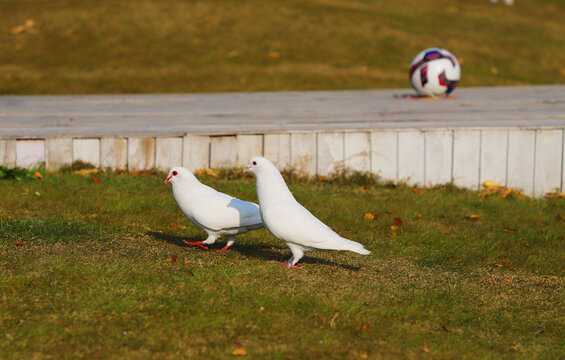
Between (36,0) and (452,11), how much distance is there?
19.5 metres

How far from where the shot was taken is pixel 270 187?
6102 millimetres

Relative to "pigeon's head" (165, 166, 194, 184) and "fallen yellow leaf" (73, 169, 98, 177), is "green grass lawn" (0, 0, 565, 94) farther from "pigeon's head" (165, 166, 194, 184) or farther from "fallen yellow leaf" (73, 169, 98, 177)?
"pigeon's head" (165, 166, 194, 184)

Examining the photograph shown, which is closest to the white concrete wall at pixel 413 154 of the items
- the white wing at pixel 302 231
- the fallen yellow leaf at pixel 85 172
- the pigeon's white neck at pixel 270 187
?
the fallen yellow leaf at pixel 85 172

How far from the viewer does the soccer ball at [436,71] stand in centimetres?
1556

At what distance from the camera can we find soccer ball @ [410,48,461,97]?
51.1 ft

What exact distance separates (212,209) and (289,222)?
86 centimetres

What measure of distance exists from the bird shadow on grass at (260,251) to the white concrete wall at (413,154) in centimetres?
303

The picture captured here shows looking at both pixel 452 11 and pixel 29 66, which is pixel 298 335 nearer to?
pixel 29 66

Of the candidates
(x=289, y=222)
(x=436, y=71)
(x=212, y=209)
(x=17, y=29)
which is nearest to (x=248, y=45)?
(x=17, y=29)

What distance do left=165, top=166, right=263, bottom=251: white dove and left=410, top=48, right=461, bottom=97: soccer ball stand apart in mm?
10216

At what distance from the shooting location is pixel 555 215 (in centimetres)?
912

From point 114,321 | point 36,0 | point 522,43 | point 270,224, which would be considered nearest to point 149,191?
point 270,224

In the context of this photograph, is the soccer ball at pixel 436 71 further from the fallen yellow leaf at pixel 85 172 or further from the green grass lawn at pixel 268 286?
the fallen yellow leaf at pixel 85 172

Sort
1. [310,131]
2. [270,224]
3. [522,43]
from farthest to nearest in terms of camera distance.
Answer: [522,43], [310,131], [270,224]
